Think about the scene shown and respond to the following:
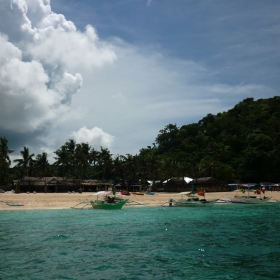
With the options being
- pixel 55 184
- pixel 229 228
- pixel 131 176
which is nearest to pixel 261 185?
pixel 131 176

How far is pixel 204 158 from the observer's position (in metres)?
92.7

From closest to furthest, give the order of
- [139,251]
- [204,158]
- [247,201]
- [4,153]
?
[139,251]
[247,201]
[4,153]
[204,158]

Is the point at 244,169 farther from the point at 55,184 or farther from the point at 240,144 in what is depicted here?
the point at 55,184

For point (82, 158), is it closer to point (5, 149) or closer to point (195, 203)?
point (5, 149)

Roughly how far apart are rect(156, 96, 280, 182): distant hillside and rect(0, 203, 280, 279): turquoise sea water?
204 ft

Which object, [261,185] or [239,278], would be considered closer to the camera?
[239,278]

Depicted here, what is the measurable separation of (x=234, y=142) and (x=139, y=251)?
9182 cm

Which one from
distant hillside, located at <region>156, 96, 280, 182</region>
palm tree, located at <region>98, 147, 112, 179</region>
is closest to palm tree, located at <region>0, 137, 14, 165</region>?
palm tree, located at <region>98, 147, 112, 179</region>

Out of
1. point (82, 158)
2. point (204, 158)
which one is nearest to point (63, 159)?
point (82, 158)

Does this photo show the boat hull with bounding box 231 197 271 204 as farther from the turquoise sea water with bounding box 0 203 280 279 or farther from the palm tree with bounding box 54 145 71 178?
the palm tree with bounding box 54 145 71 178

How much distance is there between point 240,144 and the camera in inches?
4050

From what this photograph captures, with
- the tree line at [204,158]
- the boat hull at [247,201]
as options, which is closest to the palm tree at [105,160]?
the tree line at [204,158]

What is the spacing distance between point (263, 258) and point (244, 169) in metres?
78.3

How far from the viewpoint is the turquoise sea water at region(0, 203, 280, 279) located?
12.5 m
